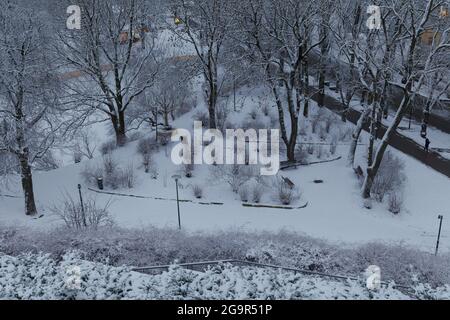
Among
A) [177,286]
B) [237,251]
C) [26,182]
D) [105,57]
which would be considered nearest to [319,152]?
[237,251]

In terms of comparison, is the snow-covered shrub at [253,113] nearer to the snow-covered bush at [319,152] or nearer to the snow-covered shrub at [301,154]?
the snow-covered shrub at [301,154]

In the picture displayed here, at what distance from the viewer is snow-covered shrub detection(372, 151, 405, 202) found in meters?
20.9

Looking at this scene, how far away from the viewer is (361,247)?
52.1 feet

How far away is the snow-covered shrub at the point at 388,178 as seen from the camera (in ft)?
68.4

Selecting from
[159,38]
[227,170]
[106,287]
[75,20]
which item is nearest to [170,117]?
[159,38]

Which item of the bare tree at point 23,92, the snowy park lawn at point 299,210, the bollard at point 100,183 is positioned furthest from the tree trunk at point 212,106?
the bare tree at point 23,92

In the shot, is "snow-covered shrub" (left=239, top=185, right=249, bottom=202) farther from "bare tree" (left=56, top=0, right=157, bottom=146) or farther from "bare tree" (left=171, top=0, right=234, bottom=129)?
"bare tree" (left=56, top=0, right=157, bottom=146)

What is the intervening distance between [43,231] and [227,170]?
313 inches

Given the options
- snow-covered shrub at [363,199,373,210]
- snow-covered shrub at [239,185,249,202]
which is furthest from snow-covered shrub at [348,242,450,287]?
snow-covered shrub at [239,185,249,202]

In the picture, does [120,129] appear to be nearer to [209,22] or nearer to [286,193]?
[209,22]

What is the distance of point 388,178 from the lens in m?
21.2

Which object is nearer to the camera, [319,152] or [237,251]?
[237,251]
